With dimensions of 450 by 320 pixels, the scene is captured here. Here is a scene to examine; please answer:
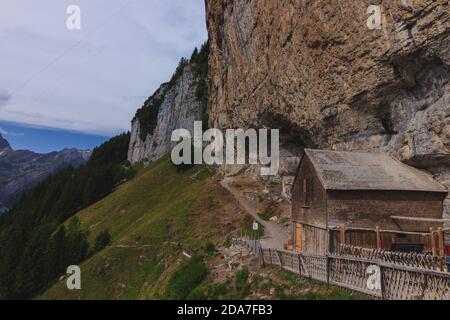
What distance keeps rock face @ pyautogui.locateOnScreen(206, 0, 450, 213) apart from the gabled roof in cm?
129

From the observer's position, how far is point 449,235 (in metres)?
26.9

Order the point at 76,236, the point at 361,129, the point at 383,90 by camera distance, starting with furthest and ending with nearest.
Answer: the point at 76,236, the point at 361,129, the point at 383,90

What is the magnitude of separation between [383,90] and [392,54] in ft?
10.6

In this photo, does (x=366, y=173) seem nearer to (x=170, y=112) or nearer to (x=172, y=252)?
Answer: (x=172, y=252)

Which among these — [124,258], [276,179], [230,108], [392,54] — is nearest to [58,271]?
[124,258]

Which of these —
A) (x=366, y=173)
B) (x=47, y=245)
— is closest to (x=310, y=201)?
(x=366, y=173)

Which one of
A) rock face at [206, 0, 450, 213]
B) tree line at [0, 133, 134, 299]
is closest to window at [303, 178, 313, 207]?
rock face at [206, 0, 450, 213]

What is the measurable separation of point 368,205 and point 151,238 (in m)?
28.4

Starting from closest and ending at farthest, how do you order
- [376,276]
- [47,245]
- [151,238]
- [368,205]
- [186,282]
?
[376,276], [186,282], [368,205], [151,238], [47,245]

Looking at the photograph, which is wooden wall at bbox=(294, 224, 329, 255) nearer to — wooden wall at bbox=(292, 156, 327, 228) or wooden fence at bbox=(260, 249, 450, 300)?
wooden wall at bbox=(292, 156, 327, 228)

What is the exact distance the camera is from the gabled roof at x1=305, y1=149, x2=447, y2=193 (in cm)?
2545

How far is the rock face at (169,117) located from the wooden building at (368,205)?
255 ft

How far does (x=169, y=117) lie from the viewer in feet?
391
